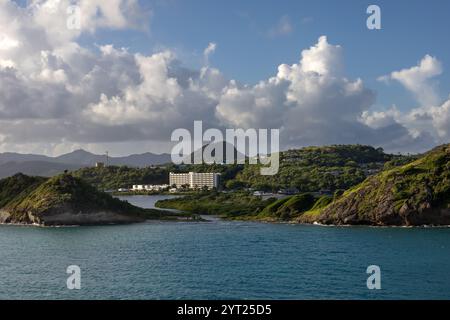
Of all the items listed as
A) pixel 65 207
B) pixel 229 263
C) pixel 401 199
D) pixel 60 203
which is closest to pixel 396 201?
pixel 401 199

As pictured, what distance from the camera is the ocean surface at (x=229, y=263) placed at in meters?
65.4

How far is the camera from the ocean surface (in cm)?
6538

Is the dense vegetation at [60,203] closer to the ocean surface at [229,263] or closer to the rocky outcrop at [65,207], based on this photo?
the rocky outcrop at [65,207]

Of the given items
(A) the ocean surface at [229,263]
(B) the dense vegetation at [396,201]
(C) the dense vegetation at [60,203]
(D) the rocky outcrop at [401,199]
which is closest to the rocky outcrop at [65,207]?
(C) the dense vegetation at [60,203]

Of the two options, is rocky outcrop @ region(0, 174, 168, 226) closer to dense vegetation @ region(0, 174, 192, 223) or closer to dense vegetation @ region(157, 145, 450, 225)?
dense vegetation @ region(0, 174, 192, 223)

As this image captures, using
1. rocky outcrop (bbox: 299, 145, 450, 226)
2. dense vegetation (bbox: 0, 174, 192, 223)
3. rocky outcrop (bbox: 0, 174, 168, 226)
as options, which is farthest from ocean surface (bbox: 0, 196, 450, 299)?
dense vegetation (bbox: 0, 174, 192, 223)

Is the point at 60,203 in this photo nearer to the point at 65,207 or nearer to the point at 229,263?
the point at 65,207

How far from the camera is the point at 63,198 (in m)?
164

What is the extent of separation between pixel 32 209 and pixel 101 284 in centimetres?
10699

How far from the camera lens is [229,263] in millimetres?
86812

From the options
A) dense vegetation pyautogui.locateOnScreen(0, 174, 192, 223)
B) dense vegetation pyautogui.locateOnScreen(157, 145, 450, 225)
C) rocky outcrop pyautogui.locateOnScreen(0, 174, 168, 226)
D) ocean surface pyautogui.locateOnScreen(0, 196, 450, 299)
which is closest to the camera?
ocean surface pyautogui.locateOnScreen(0, 196, 450, 299)
